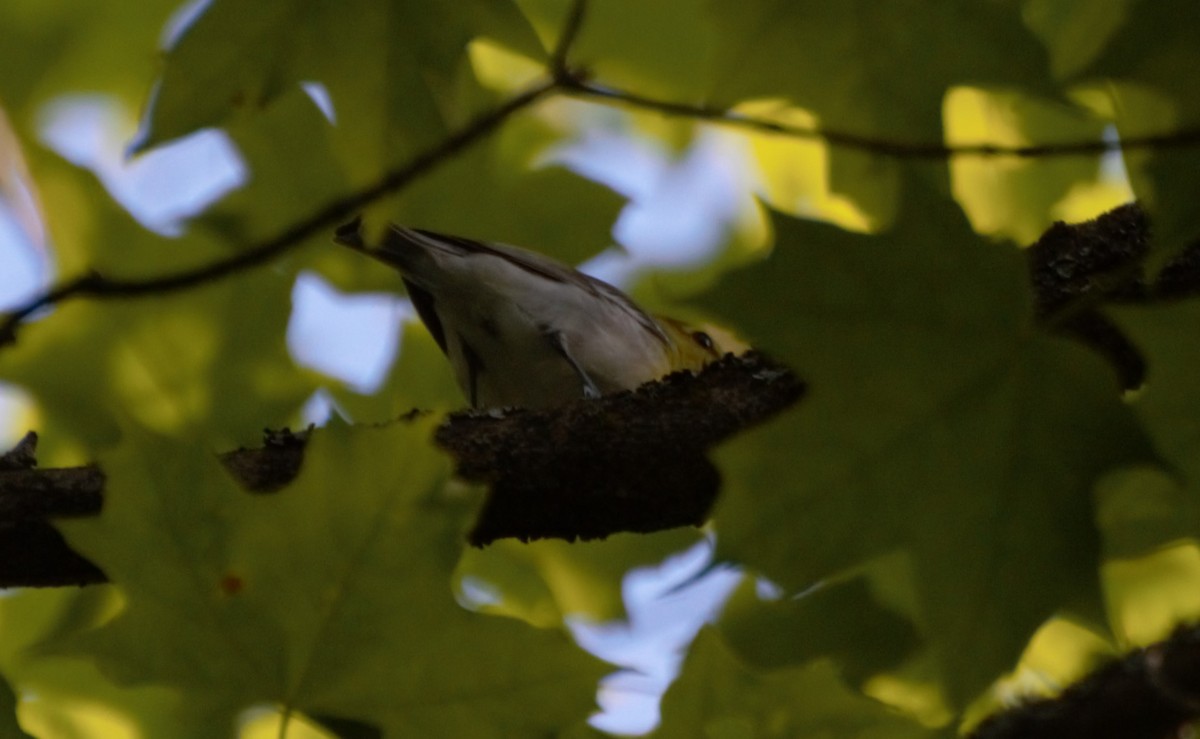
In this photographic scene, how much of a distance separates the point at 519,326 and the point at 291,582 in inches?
109

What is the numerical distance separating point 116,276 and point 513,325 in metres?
1.64

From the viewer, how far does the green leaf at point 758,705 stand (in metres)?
2.06

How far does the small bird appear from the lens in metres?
4.28

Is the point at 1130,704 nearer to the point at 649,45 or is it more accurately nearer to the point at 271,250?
the point at 271,250

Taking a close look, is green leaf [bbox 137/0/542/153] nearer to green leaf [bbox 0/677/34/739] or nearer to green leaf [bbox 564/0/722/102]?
green leaf [bbox 0/677/34/739]

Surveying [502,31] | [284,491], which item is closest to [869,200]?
[502,31]

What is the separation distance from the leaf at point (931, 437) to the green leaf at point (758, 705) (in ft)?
1.87

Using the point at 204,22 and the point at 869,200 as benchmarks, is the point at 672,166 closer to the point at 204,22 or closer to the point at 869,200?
the point at 869,200

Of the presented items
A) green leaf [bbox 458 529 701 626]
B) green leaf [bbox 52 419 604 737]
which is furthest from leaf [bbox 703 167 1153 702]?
green leaf [bbox 458 529 701 626]

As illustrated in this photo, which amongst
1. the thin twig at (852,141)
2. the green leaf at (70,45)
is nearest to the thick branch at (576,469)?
the thin twig at (852,141)

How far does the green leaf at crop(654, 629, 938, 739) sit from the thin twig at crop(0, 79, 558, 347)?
0.89m

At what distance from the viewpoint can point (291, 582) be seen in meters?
1.74

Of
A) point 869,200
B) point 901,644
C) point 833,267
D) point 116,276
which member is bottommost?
point 901,644

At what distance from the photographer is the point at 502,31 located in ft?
Result: 6.54
